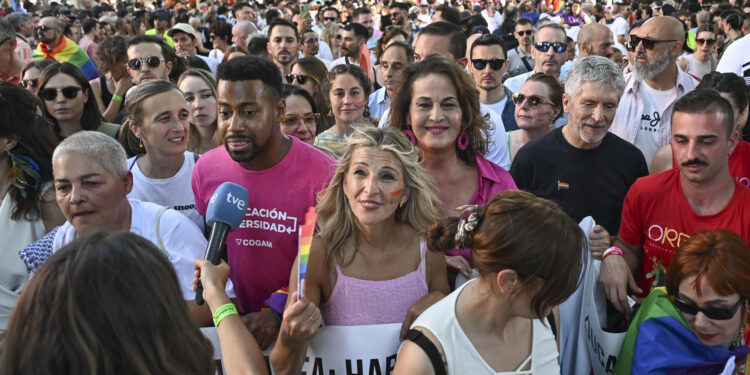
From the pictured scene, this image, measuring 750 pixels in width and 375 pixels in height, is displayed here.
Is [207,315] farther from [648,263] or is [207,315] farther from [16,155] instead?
[648,263]

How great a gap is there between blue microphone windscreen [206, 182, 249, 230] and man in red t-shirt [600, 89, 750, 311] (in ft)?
5.37

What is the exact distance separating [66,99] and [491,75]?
341cm

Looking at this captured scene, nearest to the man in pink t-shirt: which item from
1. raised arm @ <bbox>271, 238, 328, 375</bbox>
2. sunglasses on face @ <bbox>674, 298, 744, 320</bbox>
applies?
raised arm @ <bbox>271, 238, 328, 375</bbox>

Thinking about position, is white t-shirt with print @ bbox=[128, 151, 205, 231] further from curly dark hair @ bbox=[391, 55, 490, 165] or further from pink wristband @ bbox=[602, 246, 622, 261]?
pink wristband @ bbox=[602, 246, 622, 261]

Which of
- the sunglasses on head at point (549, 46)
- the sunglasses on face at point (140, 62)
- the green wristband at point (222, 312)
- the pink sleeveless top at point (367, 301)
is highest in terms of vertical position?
the sunglasses on head at point (549, 46)

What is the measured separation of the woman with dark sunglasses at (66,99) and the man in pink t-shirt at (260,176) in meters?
1.88

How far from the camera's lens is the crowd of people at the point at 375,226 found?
154 centimetres

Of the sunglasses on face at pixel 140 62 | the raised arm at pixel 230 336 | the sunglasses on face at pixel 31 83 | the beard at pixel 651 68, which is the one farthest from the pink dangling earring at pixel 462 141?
the sunglasses on face at pixel 31 83

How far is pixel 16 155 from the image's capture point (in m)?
3.33

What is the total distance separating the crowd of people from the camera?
154 centimetres

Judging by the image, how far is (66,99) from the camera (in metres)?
4.59

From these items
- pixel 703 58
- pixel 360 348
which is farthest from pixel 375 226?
pixel 703 58

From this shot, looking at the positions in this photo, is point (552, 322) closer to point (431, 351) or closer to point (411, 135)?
point (431, 351)

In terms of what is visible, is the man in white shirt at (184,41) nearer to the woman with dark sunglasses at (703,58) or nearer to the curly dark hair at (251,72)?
the curly dark hair at (251,72)
